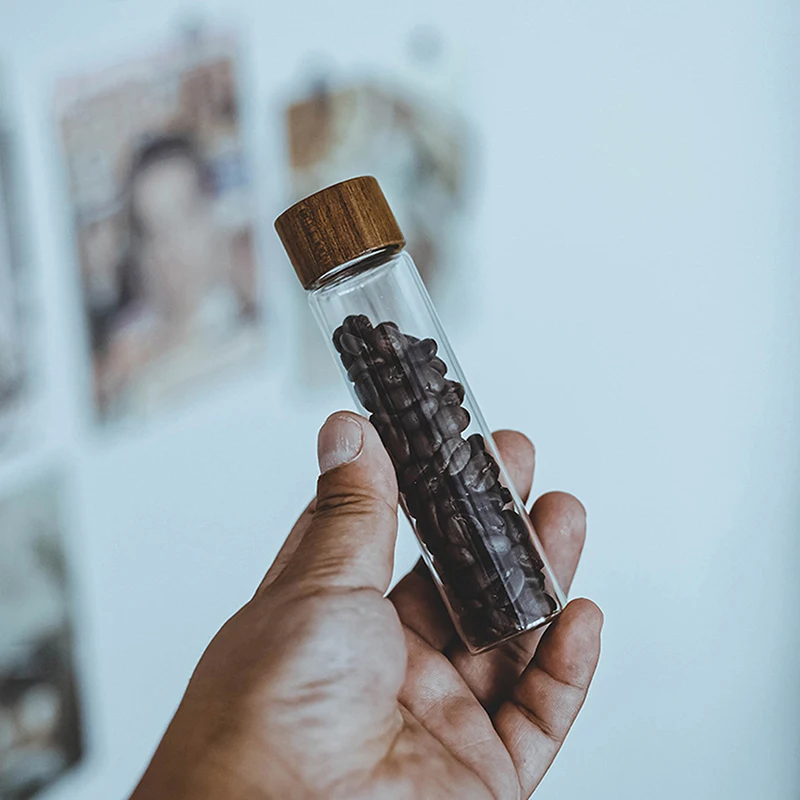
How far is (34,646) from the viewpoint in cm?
95

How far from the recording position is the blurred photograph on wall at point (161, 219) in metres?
0.91

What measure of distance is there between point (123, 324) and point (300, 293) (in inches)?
9.8

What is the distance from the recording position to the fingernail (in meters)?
0.62

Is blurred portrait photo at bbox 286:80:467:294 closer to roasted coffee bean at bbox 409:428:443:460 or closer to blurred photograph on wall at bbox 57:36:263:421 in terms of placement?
blurred photograph on wall at bbox 57:36:263:421

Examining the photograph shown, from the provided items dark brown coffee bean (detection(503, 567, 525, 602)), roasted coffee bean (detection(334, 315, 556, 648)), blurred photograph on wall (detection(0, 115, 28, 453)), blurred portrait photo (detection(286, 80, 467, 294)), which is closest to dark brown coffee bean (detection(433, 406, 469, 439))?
roasted coffee bean (detection(334, 315, 556, 648))

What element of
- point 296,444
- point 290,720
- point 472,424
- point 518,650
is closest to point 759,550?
point 296,444

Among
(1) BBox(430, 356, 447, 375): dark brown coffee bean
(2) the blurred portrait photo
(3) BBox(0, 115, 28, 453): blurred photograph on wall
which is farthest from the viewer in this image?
(2) the blurred portrait photo

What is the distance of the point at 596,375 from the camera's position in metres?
1.58

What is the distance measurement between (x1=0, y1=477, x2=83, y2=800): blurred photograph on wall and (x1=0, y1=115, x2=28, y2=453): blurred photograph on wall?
80 millimetres

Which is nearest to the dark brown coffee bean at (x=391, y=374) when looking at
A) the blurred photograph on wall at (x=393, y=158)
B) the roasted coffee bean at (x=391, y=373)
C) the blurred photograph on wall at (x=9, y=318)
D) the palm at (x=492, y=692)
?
the roasted coffee bean at (x=391, y=373)

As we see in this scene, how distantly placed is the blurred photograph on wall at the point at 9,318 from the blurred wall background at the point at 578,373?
1cm

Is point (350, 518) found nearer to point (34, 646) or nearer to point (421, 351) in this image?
point (421, 351)

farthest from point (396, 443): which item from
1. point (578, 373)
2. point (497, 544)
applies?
point (578, 373)

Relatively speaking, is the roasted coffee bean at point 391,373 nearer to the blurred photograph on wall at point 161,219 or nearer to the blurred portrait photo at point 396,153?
the blurred photograph on wall at point 161,219
